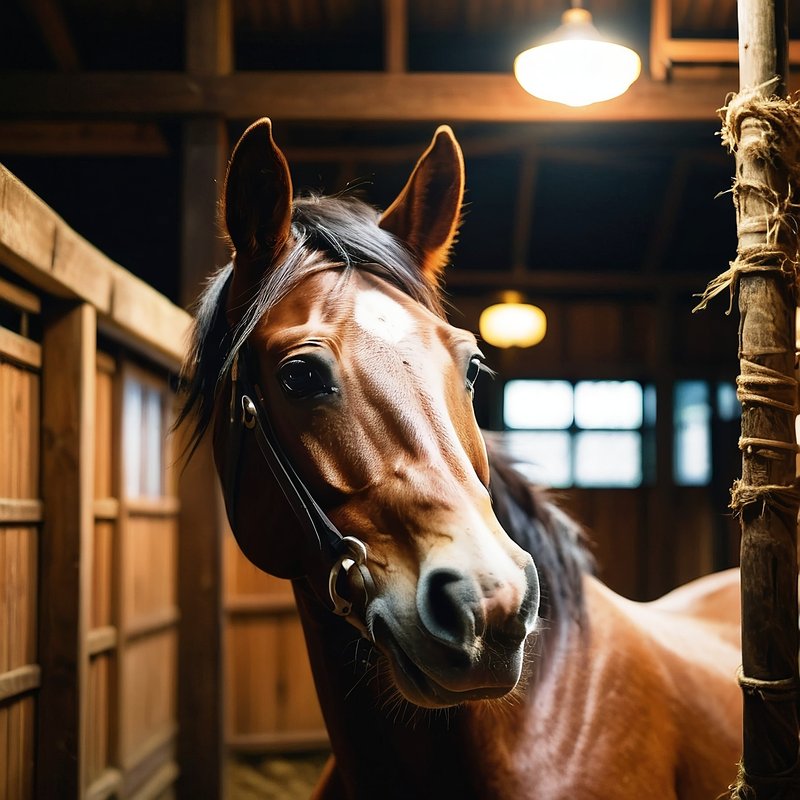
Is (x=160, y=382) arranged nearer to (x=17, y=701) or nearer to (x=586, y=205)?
(x=17, y=701)

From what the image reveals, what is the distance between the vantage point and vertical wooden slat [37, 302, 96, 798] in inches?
96.1

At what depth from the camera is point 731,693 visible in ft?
6.45

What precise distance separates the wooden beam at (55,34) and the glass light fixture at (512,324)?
3.20 meters

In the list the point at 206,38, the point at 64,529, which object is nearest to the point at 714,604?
the point at 64,529

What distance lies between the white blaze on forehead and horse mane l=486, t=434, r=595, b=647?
0.42 m

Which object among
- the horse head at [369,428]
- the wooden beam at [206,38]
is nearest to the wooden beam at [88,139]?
the wooden beam at [206,38]

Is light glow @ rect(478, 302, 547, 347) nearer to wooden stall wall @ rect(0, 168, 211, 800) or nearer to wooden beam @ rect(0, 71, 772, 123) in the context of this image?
wooden beam @ rect(0, 71, 772, 123)

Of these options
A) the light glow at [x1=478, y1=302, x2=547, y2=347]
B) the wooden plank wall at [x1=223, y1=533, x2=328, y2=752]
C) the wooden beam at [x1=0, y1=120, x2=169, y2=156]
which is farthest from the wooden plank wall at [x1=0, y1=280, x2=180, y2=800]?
the light glow at [x1=478, y1=302, x2=547, y2=347]

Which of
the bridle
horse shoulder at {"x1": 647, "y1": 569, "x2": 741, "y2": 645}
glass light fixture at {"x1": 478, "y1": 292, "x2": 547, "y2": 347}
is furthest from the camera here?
glass light fixture at {"x1": 478, "y1": 292, "x2": 547, "y2": 347}

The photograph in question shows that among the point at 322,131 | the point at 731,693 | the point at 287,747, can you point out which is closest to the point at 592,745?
the point at 731,693

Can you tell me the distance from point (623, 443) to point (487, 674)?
245 inches

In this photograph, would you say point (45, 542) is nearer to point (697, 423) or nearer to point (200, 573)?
point (200, 573)

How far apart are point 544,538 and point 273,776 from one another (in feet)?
13.7

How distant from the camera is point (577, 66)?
323 cm
